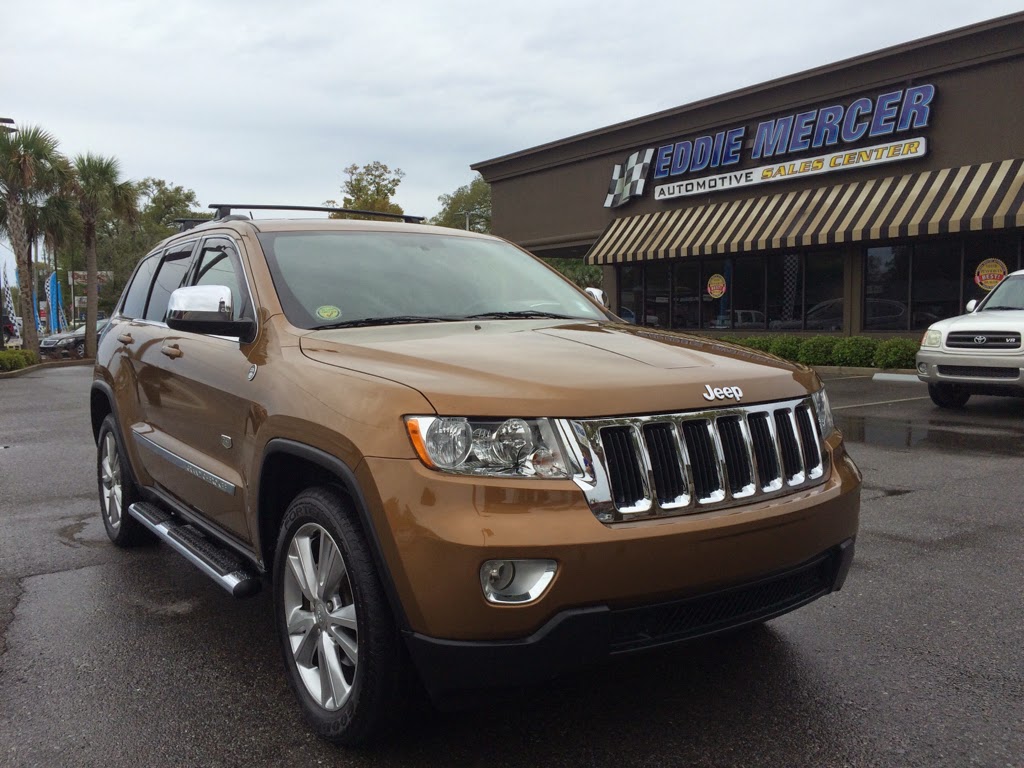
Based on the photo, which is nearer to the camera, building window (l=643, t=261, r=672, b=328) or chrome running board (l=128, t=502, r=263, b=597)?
chrome running board (l=128, t=502, r=263, b=597)

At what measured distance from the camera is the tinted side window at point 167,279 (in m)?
4.80

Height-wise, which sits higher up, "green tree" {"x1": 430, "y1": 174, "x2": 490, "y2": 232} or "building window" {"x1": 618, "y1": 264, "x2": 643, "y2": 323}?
"green tree" {"x1": 430, "y1": 174, "x2": 490, "y2": 232}

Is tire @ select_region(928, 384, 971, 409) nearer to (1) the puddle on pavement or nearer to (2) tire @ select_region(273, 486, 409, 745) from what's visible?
(1) the puddle on pavement

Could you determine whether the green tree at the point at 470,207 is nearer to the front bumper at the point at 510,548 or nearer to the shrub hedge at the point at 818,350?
the shrub hedge at the point at 818,350

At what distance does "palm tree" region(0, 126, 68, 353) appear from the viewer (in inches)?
1179

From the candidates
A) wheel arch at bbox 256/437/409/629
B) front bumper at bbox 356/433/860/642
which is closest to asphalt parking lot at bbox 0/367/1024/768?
front bumper at bbox 356/433/860/642

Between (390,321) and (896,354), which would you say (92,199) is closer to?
(896,354)

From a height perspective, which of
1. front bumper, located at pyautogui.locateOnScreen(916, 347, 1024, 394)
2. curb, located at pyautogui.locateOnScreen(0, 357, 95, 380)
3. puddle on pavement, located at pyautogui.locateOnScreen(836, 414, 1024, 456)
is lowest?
curb, located at pyautogui.locateOnScreen(0, 357, 95, 380)

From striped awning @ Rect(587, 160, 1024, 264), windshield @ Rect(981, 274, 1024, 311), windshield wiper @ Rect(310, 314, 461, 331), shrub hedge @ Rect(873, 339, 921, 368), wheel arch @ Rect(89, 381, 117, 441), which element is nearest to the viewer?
windshield wiper @ Rect(310, 314, 461, 331)

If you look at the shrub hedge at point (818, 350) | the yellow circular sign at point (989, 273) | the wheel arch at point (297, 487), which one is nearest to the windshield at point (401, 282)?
the wheel arch at point (297, 487)

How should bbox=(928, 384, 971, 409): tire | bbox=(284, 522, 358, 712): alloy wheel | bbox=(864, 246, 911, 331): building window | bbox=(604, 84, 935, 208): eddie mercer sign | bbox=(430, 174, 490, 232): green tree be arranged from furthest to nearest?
bbox=(430, 174, 490, 232): green tree → bbox=(864, 246, 911, 331): building window → bbox=(604, 84, 935, 208): eddie mercer sign → bbox=(928, 384, 971, 409): tire → bbox=(284, 522, 358, 712): alloy wheel

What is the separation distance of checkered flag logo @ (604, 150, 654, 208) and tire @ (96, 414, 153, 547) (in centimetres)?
2029

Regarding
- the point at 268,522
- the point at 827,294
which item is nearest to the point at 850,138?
the point at 827,294

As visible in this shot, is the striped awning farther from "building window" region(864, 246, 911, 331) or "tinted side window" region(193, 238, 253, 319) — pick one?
"tinted side window" region(193, 238, 253, 319)
